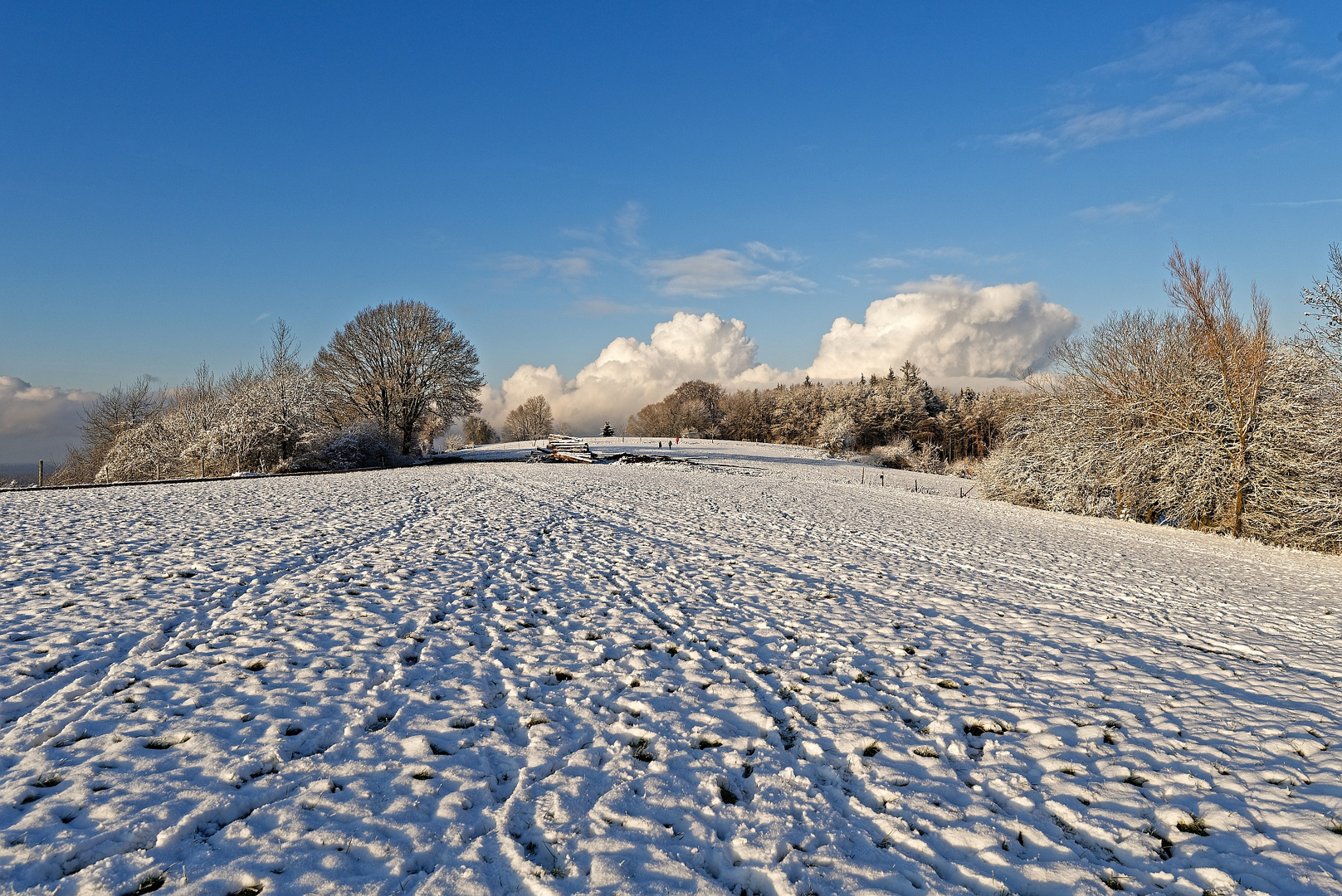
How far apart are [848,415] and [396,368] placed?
52.0m

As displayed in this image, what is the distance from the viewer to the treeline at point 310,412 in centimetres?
2869

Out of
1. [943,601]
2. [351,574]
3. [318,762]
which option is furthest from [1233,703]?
[351,574]

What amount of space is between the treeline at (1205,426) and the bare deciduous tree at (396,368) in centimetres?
3984

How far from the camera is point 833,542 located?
12.8m

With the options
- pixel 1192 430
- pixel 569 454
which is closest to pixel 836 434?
pixel 569 454

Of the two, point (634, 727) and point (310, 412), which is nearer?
point (634, 727)

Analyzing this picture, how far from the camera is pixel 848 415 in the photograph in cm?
6894

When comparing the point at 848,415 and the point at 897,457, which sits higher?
the point at 848,415

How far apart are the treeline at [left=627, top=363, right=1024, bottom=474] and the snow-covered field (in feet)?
186

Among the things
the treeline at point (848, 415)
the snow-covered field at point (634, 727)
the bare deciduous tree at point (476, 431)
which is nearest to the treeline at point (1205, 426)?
the snow-covered field at point (634, 727)

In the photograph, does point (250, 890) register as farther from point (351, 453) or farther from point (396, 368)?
point (396, 368)

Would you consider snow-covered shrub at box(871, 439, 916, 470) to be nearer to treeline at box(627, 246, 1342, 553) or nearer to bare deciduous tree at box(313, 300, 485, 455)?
treeline at box(627, 246, 1342, 553)

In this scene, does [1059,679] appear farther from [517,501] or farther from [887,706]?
[517,501]

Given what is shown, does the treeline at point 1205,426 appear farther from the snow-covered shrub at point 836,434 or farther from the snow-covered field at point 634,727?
the snow-covered shrub at point 836,434
